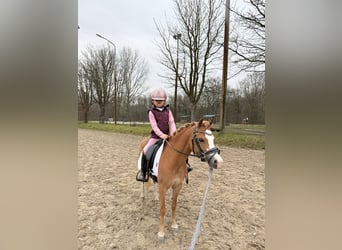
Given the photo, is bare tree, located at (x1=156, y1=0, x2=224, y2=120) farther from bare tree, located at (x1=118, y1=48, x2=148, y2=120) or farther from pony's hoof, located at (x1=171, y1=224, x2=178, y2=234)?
pony's hoof, located at (x1=171, y1=224, x2=178, y2=234)

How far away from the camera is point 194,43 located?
0.82 metres

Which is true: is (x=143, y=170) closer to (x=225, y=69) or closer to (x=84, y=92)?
(x=84, y=92)

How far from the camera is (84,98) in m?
0.80

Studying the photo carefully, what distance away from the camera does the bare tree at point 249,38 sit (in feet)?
2.16

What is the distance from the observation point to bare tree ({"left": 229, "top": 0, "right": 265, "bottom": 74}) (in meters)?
0.66

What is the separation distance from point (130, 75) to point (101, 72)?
112 millimetres

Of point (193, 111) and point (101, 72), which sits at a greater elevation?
point (101, 72)

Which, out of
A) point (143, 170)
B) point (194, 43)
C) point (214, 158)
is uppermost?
point (194, 43)

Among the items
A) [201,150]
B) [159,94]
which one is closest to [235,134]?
[201,150]
